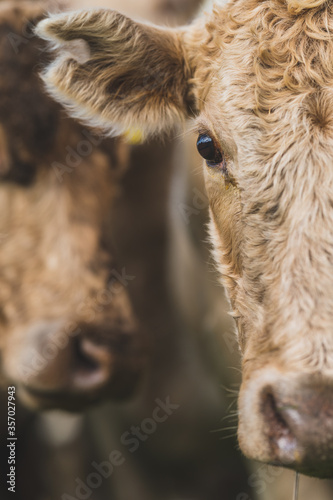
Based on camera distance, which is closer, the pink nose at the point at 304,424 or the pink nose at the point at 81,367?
the pink nose at the point at 304,424

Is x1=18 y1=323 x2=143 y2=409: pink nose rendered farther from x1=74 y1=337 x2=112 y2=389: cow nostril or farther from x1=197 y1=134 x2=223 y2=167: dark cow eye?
x1=197 y1=134 x2=223 y2=167: dark cow eye

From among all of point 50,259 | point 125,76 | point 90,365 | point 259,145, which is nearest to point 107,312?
point 90,365

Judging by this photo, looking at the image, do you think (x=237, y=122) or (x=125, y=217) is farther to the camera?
(x=125, y=217)

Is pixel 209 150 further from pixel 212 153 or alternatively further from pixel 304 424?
pixel 304 424

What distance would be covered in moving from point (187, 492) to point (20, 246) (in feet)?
8.68

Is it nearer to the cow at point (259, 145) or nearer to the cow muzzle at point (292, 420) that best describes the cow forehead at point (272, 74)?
the cow at point (259, 145)

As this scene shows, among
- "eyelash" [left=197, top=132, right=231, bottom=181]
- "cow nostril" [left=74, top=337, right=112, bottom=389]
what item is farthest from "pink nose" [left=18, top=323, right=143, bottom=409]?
"eyelash" [left=197, top=132, right=231, bottom=181]

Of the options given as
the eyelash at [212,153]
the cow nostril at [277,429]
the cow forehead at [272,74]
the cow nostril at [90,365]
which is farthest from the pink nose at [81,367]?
the cow nostril at [277,429]

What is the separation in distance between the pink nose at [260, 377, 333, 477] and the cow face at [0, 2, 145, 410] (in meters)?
1.66

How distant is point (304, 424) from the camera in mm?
2025

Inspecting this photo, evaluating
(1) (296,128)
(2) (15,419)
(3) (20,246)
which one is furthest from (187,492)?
(1) (296,128)

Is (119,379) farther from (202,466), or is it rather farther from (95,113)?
(202,466)

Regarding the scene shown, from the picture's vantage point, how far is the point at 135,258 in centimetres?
526

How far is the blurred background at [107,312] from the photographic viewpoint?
374 centimetres
